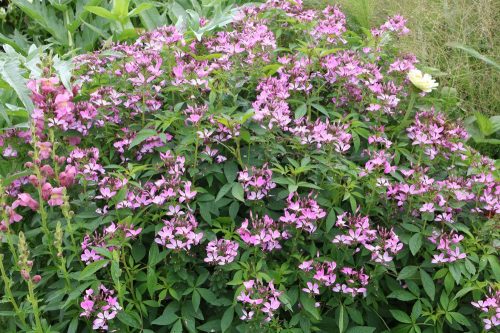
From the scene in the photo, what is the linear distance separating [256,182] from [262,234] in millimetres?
166

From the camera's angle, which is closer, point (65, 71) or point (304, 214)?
point (304, 214)

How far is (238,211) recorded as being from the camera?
199cm

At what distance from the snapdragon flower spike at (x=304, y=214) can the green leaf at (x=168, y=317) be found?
1.30ft

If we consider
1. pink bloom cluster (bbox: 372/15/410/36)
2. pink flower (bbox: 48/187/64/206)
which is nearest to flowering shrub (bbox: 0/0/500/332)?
pink flower (bbox: 48/187/64/206)

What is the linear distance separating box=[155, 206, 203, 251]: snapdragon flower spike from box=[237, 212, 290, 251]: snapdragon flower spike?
0.40 ft

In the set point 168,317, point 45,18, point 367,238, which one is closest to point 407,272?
point 367,238

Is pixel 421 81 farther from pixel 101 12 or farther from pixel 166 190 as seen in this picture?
pixel 101 12

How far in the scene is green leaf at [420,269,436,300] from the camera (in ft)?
5.79

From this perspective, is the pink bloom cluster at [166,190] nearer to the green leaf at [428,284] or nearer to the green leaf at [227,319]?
the green leaf at [227,319]

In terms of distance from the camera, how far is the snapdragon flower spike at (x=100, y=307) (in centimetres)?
163

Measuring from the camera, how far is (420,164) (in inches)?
82.1

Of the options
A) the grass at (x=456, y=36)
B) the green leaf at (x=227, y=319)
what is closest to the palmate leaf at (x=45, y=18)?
the grass at (x=456, y=36)

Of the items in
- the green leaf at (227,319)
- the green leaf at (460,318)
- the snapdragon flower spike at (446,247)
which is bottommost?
the green leaf at (460,318)

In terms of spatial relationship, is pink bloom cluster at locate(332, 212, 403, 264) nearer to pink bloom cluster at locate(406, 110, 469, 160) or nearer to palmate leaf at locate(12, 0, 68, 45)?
pink bloom cluster at locate(406, 110, 469, 160)
